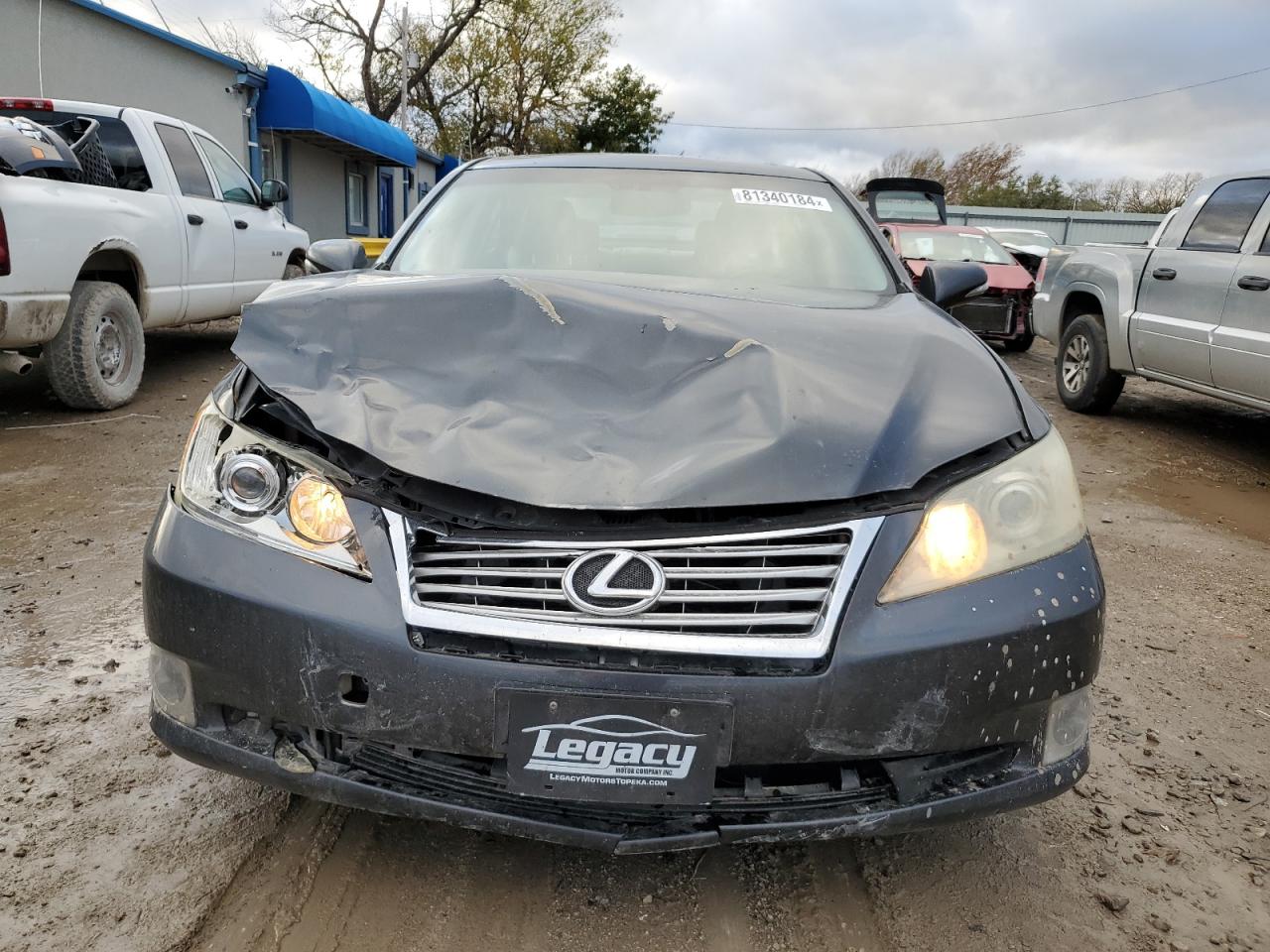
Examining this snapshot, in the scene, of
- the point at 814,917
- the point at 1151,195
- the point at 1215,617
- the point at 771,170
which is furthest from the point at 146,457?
the point at 1151,195

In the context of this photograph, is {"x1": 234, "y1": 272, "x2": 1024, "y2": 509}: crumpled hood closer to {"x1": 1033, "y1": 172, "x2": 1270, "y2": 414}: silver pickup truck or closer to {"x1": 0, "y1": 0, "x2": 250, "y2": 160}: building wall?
{"x1": 1033, "y1": 172, "x2": 1270, "y2": 414}: silver pickup truck

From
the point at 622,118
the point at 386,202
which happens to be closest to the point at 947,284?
the point at 386,202

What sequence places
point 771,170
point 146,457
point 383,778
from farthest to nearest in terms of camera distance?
point 146,457
point 771,170
point 383,778

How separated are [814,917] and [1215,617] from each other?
8.70ft

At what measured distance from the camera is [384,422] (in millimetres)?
1800

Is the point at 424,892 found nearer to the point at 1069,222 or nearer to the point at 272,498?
the point at 272,498

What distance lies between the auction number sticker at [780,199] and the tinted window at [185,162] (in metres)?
5.18

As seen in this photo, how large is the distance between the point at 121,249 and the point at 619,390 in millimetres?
5311

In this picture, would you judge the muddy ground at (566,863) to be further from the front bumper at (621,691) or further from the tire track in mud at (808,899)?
the front bumper at (621,691)

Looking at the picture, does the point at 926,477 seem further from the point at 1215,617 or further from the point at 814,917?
the point at 1215,617

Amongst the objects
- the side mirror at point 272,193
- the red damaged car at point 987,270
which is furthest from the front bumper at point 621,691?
the red damaged car at point 987,270

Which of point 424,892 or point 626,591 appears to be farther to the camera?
point 424,892

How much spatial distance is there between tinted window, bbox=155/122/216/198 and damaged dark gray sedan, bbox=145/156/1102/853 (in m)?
5.84

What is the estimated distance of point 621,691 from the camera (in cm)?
155
